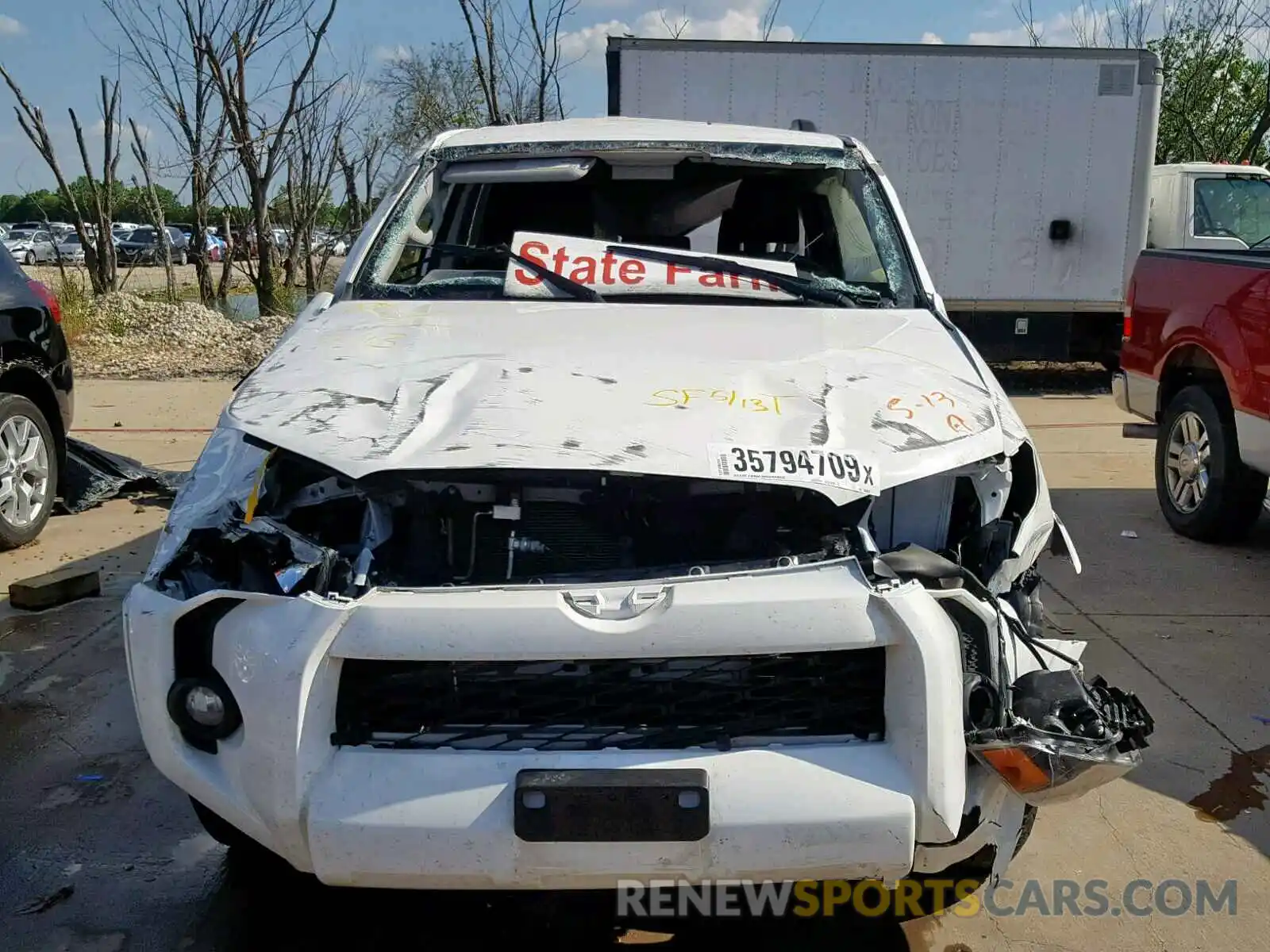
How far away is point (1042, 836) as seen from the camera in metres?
3.22

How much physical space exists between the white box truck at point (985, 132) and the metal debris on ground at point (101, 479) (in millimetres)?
5910

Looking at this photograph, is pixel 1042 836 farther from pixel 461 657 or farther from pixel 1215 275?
pixel 1215 275

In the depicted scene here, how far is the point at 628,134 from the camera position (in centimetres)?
414

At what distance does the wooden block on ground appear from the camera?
16.4 feet

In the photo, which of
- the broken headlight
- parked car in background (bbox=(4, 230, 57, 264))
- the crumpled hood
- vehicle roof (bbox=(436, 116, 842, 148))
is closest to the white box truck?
vehicle roof (bbox=(436, 116, 842, 148))

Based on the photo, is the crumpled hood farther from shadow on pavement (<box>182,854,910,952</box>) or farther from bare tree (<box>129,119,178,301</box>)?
bare tree (<box>129,119,178,301</box>)

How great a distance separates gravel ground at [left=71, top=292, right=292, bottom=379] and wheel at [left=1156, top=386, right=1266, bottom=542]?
865 centimetres

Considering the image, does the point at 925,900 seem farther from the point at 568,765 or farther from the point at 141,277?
the point at 141,277

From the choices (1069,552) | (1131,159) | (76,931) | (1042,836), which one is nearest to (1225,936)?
(1042,836)

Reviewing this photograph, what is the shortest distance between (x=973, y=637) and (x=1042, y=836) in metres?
1.21

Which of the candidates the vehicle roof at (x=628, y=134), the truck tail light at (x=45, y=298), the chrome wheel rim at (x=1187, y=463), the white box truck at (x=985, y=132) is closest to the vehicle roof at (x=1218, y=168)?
the white box truck at (x=985, y=132)

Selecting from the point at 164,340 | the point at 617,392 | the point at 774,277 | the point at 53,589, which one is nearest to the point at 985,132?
the point at 774,277

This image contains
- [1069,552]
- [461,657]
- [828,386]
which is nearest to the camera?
[461,657]

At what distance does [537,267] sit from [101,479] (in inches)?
169
